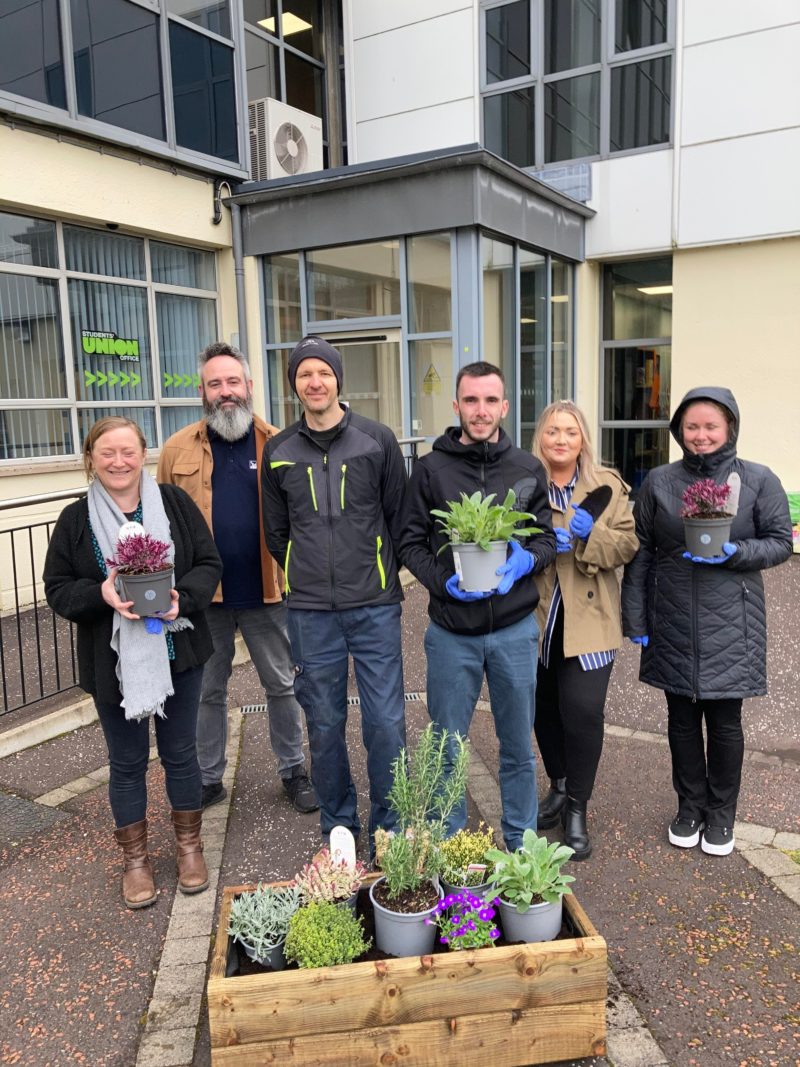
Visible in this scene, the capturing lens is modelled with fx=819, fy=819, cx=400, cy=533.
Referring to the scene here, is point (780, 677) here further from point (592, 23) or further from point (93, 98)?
point (592, 23)

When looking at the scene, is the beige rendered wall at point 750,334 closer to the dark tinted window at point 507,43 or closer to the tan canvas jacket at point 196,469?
the dark tinted window at point 507,43

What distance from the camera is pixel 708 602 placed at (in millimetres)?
3373

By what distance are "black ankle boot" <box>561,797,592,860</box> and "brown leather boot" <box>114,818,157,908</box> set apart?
1.75 metres

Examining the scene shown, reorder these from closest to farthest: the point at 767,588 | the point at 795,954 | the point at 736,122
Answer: the point at 795,954 → the point at 767,588 → the point at 736,122

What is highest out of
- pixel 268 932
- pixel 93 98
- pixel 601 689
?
pixel 93 98

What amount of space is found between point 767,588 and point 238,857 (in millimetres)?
6219

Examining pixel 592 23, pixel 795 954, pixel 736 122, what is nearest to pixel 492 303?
pixel 736 122

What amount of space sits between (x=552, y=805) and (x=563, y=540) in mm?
1355

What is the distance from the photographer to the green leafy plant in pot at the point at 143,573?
291 centimetres

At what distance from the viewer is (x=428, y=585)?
123 inches

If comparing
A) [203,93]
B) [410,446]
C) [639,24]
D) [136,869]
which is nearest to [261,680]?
[136,869]

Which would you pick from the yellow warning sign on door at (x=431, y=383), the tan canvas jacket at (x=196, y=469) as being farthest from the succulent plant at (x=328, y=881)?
the yellow warning sign on door at (x=431, y=383)

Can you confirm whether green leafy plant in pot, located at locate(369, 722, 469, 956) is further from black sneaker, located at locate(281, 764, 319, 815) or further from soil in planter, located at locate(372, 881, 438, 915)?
black sneaker, located at locate(281, 764, 319, 815)

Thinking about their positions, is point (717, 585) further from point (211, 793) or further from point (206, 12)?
point (206, 12)
